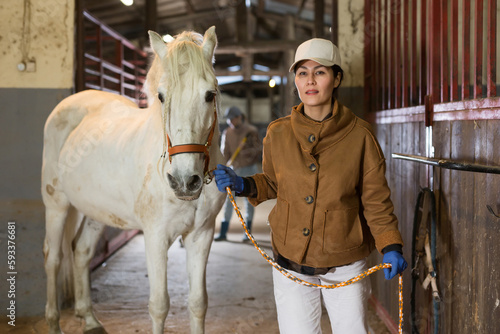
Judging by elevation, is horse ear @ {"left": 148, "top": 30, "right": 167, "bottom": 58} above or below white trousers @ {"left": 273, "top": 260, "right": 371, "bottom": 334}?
above

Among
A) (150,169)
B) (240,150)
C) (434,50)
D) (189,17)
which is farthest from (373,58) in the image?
(189,17)

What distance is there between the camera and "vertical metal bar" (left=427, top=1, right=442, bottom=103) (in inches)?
87.1

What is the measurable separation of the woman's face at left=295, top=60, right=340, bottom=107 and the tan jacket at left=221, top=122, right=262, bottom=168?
4261mm

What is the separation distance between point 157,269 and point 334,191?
1060 millimetres

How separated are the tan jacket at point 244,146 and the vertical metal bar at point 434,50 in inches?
148

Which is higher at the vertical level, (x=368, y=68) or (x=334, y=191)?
(x=368, y=68)

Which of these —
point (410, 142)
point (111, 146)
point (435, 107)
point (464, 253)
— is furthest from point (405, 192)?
point (111, 146)

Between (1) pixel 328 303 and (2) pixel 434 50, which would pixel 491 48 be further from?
(1) pixel 328 303

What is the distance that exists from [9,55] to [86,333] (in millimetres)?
2002

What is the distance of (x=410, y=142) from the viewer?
2545 mm

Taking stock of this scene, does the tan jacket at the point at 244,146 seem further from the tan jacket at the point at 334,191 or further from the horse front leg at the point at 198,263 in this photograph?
the tan jacket at the point at 334,191

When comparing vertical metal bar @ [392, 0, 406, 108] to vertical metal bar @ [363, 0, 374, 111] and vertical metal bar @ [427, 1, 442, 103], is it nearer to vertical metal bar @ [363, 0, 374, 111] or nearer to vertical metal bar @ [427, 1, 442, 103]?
vertical metal bar @ [363, 0, 374, 111]

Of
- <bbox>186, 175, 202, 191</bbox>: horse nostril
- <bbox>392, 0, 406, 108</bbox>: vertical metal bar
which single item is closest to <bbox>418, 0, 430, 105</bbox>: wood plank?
<bbox>392, 0, 406, 108</bbox>: vertical metal bar

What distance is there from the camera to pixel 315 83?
1.61m
